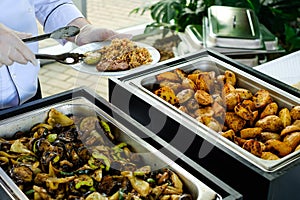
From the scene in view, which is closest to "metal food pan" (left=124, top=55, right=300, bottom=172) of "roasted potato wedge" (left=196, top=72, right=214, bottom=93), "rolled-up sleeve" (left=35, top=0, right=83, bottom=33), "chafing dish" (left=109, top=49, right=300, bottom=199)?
"chafing dish" (left=109, top=49, right=300, bottom=199)

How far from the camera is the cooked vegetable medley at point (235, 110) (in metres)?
1.32

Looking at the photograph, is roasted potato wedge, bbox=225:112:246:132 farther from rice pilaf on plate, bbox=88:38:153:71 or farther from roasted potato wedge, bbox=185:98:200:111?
rice pilaf on plate, bbox=88:38:153:71

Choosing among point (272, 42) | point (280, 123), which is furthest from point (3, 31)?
point (272, 42)

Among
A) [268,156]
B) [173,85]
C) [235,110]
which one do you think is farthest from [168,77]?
[268,156]

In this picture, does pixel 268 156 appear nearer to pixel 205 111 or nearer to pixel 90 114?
pixel 205 111

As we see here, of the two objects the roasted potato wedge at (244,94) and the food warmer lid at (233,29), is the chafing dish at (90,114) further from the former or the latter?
the food warmer lid at (233,29)

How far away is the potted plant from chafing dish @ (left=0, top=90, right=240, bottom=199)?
194 cm

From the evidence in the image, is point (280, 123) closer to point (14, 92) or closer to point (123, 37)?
point (123, 37)

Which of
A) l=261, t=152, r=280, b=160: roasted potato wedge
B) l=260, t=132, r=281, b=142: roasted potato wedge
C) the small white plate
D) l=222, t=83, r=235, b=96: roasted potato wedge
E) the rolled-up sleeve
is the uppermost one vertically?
the rolled-up sleeve

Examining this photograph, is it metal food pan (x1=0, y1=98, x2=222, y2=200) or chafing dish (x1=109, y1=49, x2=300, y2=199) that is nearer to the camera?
metal food pan (x1=0, y1=98, x2=222, y2=200)

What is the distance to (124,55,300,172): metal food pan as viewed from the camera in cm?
121

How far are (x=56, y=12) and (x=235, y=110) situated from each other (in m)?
0.72

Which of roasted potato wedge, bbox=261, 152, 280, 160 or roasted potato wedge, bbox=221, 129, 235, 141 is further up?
roasted potato wedge, bbox=221, 129, 235, 141

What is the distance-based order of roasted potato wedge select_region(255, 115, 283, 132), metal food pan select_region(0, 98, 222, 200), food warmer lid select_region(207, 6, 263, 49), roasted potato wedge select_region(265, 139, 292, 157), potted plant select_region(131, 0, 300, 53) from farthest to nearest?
1. potted plant select_region(131, 0, 300, 53)
2. food warmer lid select_region(207, 6, 263, 49)
3. roasted potato wedge select_region(255, 115, 283, 132)
4. roasted potato wedge select_region(265, 139, 292, 157)
5. metal food pan select_region(0, 98, 222, 200)
